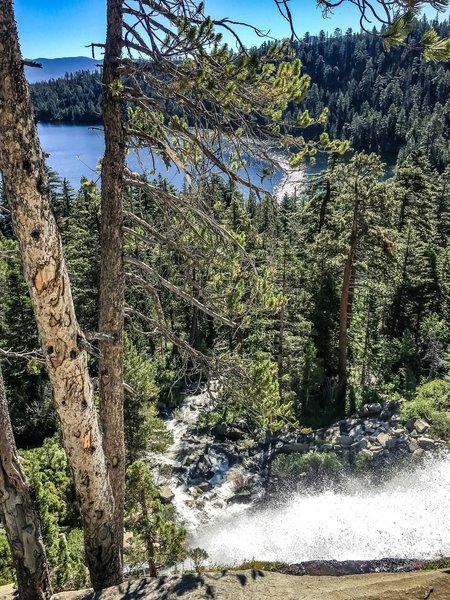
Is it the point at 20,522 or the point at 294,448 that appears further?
the point at 294,448

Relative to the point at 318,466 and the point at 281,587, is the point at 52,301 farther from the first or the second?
the point at 318,466

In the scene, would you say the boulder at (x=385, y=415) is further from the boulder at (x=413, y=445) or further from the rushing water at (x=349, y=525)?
the rushing water at (x=349, y=525)

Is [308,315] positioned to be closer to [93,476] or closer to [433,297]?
[433,297]

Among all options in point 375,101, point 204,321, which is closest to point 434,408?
point 204,321

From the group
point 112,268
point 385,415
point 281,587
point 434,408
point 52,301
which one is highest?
point 112,268

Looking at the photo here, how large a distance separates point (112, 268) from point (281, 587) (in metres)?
3.42

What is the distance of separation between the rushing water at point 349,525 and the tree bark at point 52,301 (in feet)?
21.6

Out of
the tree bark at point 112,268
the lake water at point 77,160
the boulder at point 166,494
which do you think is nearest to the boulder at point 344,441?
the boulder at point 166,494

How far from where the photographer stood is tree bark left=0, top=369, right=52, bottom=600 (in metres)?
4.66

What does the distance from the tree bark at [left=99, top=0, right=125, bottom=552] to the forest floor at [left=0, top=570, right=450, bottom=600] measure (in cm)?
94

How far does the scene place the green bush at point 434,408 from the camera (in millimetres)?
15539

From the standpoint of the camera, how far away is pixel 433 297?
87.8 ft

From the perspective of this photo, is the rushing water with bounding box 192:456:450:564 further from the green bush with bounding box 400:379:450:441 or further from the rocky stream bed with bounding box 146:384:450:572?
the green bush with bounding box 400:379:450:441

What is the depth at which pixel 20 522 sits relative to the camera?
4.69m
